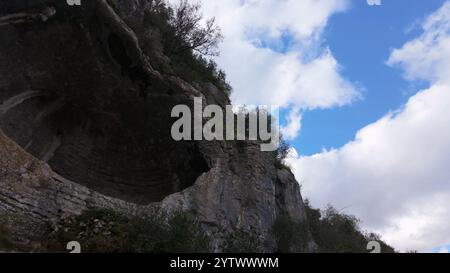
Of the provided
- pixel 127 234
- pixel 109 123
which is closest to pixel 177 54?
pixel 109 123

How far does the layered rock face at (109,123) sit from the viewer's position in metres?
14.8

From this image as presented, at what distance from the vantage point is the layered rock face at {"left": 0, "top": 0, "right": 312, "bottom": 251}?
14.8 metres

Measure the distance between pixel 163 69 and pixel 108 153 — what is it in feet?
10.7

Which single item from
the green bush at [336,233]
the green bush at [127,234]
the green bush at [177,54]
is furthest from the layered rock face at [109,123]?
the green bush at [336,233]

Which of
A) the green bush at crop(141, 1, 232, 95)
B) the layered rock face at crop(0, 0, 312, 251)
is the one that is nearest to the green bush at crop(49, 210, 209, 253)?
the layered rock face at crop(0, 0, 312, 251)

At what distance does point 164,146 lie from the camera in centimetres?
1761

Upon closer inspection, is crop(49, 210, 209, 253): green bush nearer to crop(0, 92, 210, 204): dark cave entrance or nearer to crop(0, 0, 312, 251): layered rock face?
crop(0, 0, 312, 251): layered rock face

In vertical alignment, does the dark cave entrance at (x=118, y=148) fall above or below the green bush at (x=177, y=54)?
below

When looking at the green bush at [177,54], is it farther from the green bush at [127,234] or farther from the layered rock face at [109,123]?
the green bush at [127,234]

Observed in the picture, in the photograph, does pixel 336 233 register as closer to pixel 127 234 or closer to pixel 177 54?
pixel 177 54

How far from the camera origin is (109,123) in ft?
56.0
